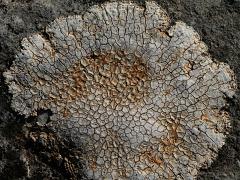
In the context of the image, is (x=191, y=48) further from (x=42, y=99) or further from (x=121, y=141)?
(x=42, y=99)

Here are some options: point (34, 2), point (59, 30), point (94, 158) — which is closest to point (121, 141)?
point (94, 158)

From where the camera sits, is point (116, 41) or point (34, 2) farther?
point (34, 2)

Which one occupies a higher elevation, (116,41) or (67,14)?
(67,14)

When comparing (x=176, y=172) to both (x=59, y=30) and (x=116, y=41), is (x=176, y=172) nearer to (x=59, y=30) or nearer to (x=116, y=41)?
(x=116, y=41)

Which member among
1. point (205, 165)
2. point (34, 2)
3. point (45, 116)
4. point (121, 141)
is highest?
point (34, 2)

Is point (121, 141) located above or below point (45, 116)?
below

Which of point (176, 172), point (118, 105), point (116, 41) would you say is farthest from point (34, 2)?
point (176, 172)
